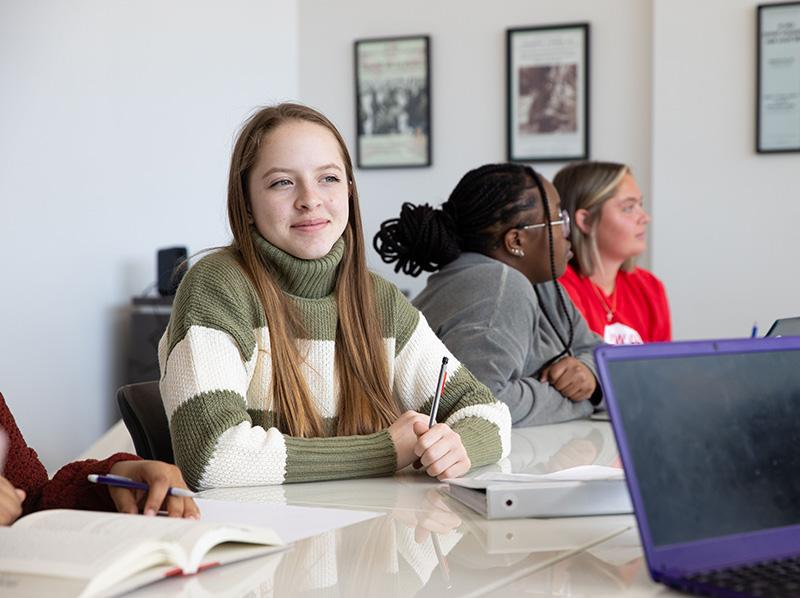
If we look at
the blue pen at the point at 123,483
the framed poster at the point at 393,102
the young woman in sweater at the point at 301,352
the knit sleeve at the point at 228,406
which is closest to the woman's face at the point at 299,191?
the young woman in sweater at the point at 301,352

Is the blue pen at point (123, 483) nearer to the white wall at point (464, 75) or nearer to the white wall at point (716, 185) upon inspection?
the white wall at point (716, 185)

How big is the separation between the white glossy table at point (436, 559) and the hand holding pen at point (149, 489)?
0.54 feet

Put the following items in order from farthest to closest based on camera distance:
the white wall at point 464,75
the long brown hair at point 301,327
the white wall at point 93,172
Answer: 1. the white wall at point 464,75
2. the white wall at point 93,172
3. the long brown hair at point 301,327

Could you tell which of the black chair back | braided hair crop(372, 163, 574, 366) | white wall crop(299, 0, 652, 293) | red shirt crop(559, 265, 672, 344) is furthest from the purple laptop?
white wall crop(299, 0, 652, 293)

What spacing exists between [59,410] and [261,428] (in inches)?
95.0

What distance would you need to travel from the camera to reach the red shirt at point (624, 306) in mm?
2982

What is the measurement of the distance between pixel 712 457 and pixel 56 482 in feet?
2.41

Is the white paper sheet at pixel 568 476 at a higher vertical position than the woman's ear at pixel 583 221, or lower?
lower

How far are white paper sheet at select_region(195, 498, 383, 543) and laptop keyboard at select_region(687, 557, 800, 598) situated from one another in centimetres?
40

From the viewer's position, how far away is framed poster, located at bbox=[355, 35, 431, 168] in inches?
192

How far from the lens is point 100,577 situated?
825 mm

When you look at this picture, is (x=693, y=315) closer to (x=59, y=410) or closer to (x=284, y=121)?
(x=59, y=410)

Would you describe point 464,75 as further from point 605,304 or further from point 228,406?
point 228,406

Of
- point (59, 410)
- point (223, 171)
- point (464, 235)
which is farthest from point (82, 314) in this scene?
point (464, 235)
